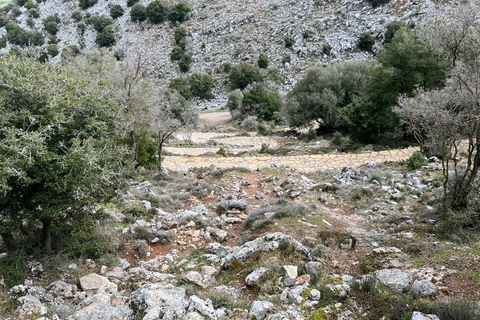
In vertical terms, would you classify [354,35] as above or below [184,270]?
above

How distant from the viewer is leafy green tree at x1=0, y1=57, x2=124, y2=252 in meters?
4.29

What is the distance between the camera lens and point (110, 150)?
544 cm

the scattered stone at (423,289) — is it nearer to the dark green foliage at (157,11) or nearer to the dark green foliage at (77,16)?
the dark green foliage at (157,11)

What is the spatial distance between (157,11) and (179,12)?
431 centimetres

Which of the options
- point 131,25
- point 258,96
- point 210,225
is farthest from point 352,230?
point 131,25

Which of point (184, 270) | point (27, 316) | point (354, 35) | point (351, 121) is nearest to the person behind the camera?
point (27, 316)

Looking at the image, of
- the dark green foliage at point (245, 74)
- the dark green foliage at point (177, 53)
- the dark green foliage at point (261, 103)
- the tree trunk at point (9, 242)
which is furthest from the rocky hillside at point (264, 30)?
the tree trunk at point (9, 242)

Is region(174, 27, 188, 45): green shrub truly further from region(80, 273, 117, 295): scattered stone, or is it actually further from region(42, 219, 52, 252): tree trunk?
region(80, 273, 117, 295): scattered stone

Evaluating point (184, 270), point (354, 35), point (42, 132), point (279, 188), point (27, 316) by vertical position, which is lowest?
point (279, 188)

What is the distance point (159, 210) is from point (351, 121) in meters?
12.7

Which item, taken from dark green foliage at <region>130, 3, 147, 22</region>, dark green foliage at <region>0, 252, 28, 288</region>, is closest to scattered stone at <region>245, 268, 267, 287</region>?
dark green foliage at <region>0, 252, 28, 288</region>

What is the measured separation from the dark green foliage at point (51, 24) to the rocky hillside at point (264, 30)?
3.76 ft

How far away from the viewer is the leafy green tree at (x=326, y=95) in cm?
2127

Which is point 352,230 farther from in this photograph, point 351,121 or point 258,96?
point 258,96
